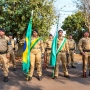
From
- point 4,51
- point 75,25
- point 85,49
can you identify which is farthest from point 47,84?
point 75,25

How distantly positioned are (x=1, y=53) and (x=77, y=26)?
974 inches

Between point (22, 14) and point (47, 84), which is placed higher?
point (22, 14)

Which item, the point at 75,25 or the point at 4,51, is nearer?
the point at 4,51

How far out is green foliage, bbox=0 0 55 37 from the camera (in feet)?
50.4

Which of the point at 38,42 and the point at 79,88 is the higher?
the point at 38,42

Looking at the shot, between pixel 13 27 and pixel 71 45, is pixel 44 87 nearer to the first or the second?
pixel 71 45

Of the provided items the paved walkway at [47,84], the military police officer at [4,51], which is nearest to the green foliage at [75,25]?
the paved walkway at [47,84]

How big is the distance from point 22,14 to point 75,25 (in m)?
18.0

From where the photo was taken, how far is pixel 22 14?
1558 centimetres

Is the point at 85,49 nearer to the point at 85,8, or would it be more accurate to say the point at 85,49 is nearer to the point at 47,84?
the point at 47,84

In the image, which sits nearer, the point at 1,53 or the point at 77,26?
the point at 1,53

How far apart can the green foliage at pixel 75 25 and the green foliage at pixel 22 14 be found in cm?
1585

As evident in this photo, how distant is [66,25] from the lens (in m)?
34.2

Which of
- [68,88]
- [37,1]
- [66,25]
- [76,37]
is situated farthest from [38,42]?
[66,25]
